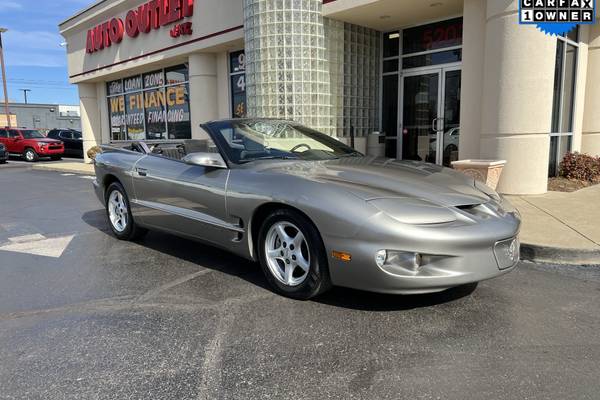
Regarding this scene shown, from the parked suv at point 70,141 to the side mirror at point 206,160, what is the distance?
934 inches

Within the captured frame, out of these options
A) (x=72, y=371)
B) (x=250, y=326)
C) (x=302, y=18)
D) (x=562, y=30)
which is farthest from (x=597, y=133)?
(x=72, y=371)

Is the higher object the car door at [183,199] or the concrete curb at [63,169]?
the car door at [183,199]

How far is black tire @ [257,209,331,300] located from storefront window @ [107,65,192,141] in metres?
12.6

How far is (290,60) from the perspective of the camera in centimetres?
999

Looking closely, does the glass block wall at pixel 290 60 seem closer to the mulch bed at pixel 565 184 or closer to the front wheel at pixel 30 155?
the mulch bed at pixel 565 184

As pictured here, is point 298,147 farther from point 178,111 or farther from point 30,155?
point 30,155

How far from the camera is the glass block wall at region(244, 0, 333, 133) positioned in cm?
992

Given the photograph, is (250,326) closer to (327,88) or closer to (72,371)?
(72,371)

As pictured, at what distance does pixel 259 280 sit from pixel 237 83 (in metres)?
10.4

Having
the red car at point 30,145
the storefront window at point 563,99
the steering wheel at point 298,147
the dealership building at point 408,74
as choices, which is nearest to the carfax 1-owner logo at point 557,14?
the dealership building at point 408,74

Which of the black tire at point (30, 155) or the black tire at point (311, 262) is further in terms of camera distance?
the black tire at point (30, 155)

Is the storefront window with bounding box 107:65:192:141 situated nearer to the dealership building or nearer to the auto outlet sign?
the auto outlet sign

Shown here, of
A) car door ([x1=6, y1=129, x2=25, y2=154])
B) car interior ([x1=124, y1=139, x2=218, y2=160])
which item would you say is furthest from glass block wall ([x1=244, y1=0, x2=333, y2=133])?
car door ([x1=6, y1=129, x2=25, y2=154])

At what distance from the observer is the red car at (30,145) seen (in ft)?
78.2
